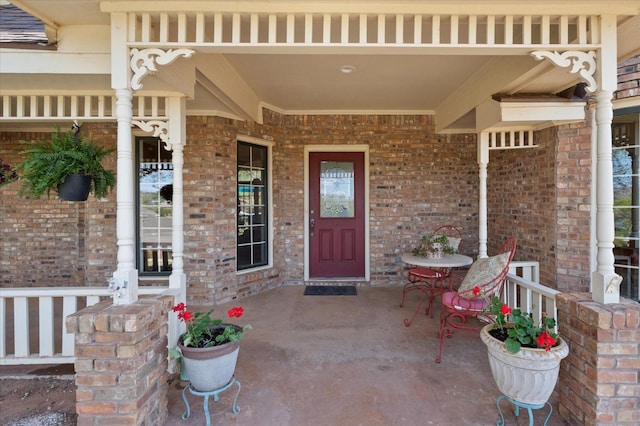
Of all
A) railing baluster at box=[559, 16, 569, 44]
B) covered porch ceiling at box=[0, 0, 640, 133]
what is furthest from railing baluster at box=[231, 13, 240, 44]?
railing baluster at box=[559, 16, 569, 44]

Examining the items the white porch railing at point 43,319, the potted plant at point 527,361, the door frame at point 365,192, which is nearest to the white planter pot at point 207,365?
the white porch railing at point 43,319

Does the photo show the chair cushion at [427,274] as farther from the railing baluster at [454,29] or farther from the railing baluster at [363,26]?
the railing baluster at [363,26]

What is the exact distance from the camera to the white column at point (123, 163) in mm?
2029

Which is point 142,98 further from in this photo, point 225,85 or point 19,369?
point 19,369

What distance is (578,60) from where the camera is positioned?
2.10 m

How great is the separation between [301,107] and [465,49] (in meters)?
3.09

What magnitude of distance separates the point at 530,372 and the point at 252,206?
Result: 382 cm

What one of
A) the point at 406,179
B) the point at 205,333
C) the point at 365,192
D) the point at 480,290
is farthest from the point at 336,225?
the point at 205,333

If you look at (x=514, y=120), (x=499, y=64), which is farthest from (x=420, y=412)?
(x=499, y=64)

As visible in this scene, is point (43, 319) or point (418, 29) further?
point (43, 319)

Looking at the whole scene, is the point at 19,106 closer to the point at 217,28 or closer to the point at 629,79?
the point at 217,28

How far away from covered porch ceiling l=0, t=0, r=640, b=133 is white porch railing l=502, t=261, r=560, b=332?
1.53 meters

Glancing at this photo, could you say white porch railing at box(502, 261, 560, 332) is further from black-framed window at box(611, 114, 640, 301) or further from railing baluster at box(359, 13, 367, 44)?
railing baluster at box(359, 13, 367, 44)

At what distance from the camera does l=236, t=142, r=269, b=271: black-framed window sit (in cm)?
469
